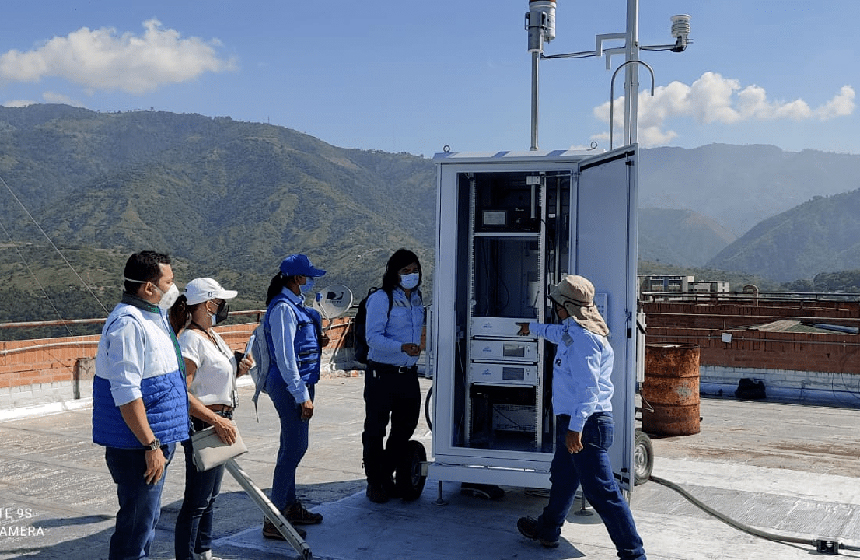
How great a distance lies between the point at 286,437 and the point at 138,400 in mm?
1966

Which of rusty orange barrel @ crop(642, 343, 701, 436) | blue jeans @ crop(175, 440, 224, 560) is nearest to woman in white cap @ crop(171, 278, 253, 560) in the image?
blue jeans @ crop(175, 440, 224, 560)

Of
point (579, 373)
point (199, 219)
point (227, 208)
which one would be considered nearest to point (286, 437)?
point (579, 373)

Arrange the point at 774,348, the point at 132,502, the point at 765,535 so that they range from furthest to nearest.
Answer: the point at 774,348 < the point at 765,535 < the point at 132,502

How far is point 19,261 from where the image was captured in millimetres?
69875

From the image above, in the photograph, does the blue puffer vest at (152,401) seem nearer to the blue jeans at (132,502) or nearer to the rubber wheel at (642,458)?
the blue jeans at (132,502)

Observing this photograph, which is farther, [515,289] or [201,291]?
[515,289]

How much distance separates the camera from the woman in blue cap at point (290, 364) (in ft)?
17.6

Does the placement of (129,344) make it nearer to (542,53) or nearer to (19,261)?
(542,53)

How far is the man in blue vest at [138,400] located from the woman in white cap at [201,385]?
0.38 m

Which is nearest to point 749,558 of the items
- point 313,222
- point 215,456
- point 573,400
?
point 573,400

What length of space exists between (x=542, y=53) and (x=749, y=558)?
13.3 feet

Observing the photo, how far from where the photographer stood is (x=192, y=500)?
4.44m

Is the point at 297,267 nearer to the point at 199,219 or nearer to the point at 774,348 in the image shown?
the point at 774,348

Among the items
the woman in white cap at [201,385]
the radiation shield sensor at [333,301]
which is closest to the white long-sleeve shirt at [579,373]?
the woman in white cap at [201,385]
